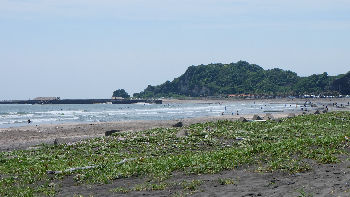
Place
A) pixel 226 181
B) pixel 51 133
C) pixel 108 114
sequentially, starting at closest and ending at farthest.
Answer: pixel 226 181, pixel 51 133, pixel 108 114

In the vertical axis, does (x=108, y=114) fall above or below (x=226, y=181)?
below

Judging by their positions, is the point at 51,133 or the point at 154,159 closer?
the point at 154,159

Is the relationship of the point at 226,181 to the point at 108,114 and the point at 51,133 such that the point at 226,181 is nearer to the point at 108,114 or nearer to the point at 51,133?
the point at 51,133

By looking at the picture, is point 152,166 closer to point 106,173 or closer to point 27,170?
point 106,173

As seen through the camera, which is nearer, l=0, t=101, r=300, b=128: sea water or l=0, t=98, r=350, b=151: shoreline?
l=0, t=98, r=350, b=151: shoreline

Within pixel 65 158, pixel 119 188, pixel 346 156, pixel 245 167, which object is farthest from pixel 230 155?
pixel 65 158

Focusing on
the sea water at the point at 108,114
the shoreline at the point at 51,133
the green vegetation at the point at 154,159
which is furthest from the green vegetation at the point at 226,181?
the sea water at the point at 108,114

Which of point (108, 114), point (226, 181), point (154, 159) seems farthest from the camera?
point (108, 114)

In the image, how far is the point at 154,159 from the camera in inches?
705

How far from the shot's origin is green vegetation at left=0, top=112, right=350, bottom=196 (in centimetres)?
1441

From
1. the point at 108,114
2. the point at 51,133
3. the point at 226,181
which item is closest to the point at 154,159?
the point at 226,181

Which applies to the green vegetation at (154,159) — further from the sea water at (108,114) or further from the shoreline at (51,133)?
the sea water at (108,114)

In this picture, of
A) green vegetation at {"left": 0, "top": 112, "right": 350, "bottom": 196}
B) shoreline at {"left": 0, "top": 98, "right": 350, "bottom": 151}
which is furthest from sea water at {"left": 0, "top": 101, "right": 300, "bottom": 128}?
green vegetation at {"left": 0, "top": 112, "right": 350, "bottom": 196}

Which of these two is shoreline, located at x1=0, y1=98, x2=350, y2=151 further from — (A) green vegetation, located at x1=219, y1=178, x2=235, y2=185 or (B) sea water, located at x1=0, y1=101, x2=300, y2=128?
(A) green vegetation, located at x1=219, y1=178, x2=235, y2=185
